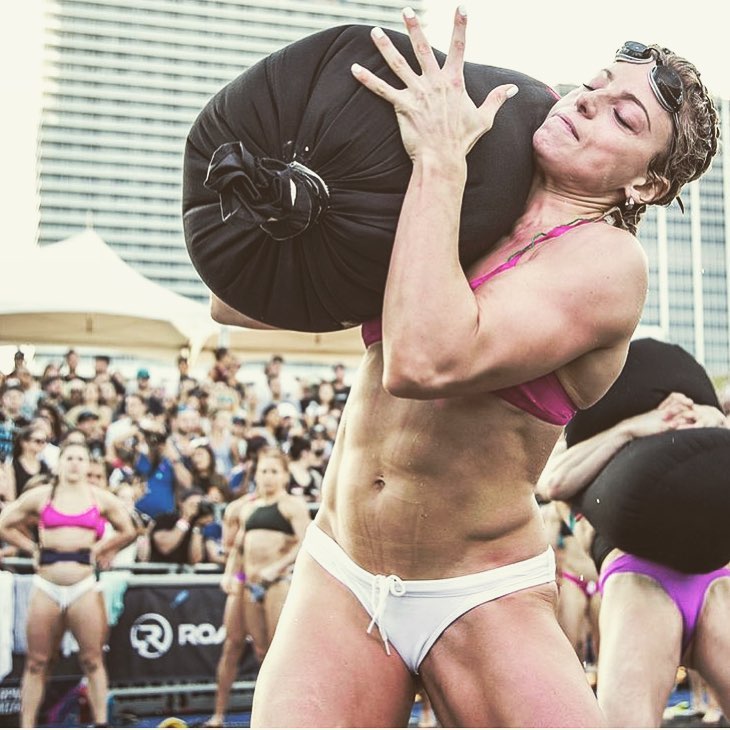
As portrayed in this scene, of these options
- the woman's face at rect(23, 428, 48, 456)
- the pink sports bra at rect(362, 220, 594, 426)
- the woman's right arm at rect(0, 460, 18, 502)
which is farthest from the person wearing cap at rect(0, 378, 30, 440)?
the pink sports bra at rect(362, 220, 594, 426)

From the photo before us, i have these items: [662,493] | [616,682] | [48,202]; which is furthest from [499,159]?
[48,202]

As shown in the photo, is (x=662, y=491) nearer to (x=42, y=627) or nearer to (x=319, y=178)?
(x=319, y=178)

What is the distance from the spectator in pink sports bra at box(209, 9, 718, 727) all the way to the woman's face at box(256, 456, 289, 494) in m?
5.92

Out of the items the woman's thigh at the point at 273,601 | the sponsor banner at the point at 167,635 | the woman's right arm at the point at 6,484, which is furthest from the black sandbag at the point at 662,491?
the woman's right arm at the point at 6,484

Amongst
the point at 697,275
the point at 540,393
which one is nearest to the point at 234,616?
the point at 540,393

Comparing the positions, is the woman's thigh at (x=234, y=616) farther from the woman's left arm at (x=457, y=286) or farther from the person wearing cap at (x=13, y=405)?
the woman's left arm at (x=457, y=286)

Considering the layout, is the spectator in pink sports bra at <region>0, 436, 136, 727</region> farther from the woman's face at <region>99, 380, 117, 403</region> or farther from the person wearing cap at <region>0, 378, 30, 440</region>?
the woman's face at <region>99, 380, 117, 403</region>

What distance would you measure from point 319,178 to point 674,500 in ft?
6.73

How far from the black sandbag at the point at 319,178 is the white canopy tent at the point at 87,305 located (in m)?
9.42

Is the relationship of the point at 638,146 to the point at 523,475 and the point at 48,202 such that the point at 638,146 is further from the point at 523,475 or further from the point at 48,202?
the point at 48,202

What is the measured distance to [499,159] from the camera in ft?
7.78

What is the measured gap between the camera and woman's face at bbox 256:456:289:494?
8.59m

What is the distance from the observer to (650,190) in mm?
2611

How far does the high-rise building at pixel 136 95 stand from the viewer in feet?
263
